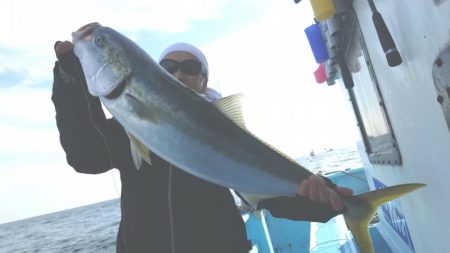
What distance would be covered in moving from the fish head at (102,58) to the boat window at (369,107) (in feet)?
10.1

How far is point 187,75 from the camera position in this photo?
337 centimetres

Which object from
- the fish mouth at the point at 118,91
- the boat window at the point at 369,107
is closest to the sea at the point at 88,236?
the boat window at the point at 369,107

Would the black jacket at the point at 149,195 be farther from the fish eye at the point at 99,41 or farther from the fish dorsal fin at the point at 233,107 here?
the fish dorsal fin at the point at 233,107

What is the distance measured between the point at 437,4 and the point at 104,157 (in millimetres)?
2571

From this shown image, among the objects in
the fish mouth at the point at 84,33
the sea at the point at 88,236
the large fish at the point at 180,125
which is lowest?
the sea at the point at 88,236

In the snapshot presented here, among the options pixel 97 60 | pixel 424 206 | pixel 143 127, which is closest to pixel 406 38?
pixel 424 206

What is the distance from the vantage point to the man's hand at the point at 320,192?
2.47 metres

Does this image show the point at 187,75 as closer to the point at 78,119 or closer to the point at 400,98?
the point at 78,119

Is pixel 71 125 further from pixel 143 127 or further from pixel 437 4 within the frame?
pixel 437 4

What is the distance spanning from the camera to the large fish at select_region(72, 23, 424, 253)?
86.1 inches

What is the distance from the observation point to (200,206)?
3043 mm

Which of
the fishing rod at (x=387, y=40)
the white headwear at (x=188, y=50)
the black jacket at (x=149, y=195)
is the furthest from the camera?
the white headwear at (x=188, y=50)

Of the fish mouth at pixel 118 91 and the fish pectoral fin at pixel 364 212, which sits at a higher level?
the fish mouth at pixel 118 91

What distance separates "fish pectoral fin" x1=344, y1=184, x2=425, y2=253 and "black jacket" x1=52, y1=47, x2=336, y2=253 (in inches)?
8.4
